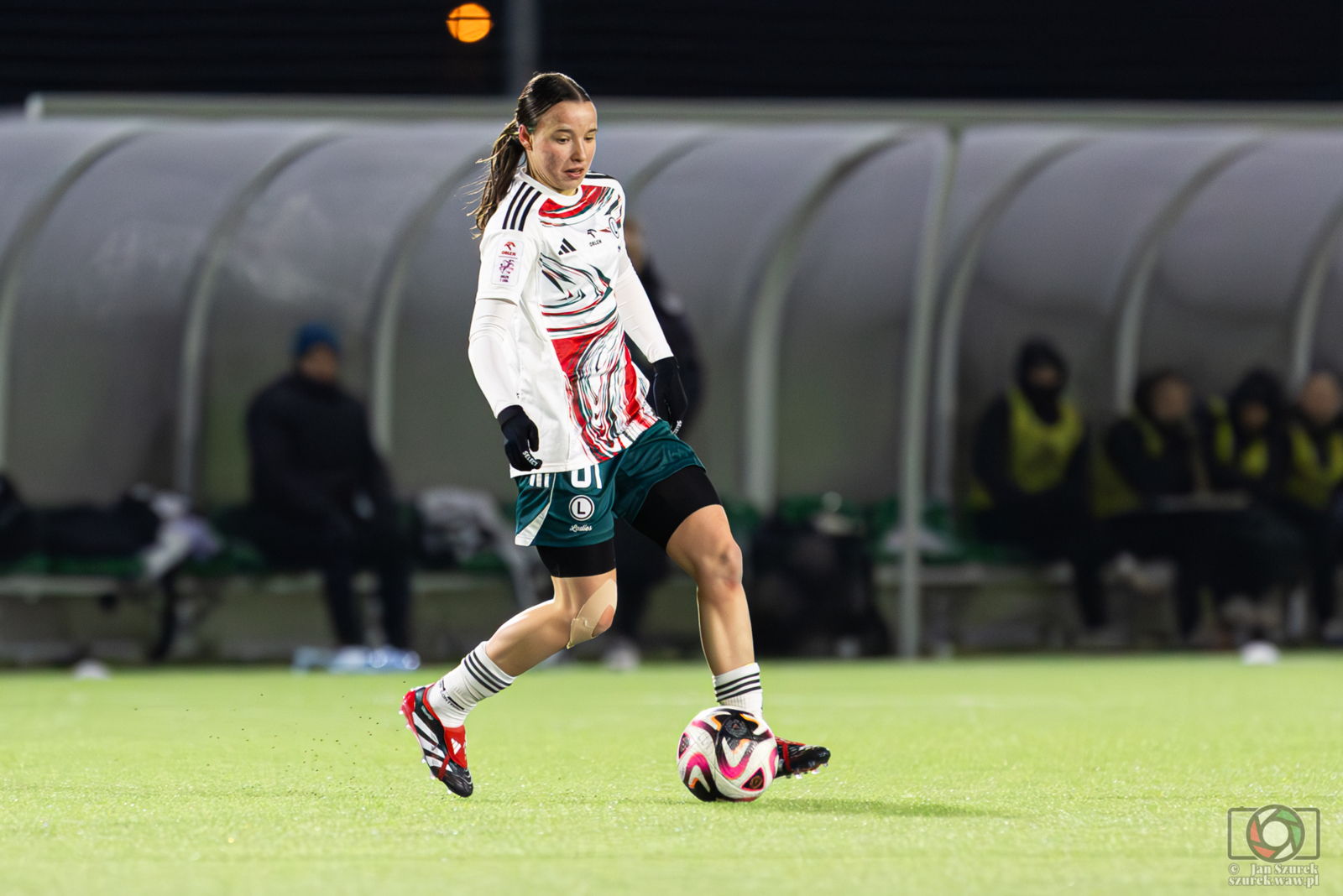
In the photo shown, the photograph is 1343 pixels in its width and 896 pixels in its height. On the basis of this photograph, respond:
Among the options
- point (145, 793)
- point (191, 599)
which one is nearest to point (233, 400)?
point (191, 599)

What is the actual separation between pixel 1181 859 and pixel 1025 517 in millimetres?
8792

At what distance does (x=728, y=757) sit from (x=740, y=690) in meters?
0.21

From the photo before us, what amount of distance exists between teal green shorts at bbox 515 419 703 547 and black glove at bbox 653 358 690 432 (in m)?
0.09

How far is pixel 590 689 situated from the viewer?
9805 millimetres

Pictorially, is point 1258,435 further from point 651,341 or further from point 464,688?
point 464,688

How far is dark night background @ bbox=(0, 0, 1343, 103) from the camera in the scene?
18266 millimetres

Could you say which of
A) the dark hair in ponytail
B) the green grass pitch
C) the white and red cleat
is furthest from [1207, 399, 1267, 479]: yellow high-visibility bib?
the white and red cleat

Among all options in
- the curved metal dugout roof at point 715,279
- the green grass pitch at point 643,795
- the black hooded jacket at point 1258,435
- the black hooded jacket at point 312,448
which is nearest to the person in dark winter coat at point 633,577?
the curved metal dugout roof at point 715,279

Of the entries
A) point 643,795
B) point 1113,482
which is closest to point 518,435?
point 643,795

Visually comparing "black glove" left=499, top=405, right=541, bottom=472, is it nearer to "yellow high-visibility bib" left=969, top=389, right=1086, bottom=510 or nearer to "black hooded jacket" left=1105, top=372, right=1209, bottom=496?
"yellow high-visibility bib" left=969, top=389, right=1086, bottom=510

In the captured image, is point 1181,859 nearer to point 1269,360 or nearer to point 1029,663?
point 1029,663

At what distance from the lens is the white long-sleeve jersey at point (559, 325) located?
4961 millimetres

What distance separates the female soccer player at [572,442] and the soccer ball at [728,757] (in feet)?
0.22

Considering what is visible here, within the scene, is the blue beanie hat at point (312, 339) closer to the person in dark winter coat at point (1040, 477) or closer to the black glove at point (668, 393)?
the person in dark winter coat at point (1040, 477)
